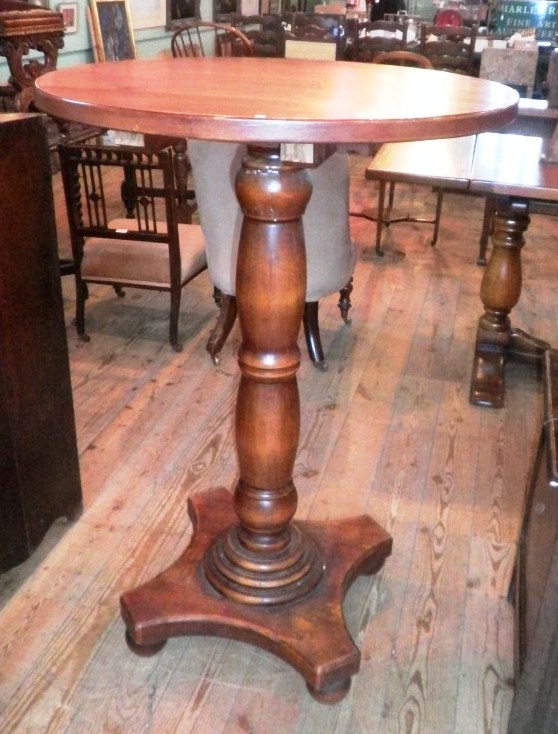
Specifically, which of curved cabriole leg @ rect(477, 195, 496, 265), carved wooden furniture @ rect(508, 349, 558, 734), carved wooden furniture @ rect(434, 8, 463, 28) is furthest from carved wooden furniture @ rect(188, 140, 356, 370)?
carved wooden furniture @ rect(434, 8, 463, 28)

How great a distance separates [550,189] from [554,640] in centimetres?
127

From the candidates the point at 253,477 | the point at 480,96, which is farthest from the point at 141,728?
the point at 480,96

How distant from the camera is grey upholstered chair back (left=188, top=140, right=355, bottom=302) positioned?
218 centimetres

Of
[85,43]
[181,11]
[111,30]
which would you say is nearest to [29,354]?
[85,43]

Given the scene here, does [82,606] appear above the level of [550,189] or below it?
below

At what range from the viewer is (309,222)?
7.45 feet

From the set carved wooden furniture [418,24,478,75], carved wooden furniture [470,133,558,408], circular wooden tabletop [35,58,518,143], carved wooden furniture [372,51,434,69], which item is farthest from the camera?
carved wooden furniture [418,24,478,75]

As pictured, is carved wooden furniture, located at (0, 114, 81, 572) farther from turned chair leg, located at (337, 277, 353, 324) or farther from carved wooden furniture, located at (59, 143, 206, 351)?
turned chair leg, located at (337, 277, 353, 324)

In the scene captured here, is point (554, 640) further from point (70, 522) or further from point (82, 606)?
point (70, 522)

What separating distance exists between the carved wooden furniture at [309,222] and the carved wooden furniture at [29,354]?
2.10 feet

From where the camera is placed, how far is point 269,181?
1.15 metres

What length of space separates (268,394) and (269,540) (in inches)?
13.0

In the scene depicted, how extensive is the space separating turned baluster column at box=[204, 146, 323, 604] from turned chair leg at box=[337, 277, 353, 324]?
142 cm

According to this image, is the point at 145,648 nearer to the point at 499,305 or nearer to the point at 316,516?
the point at 316,516
